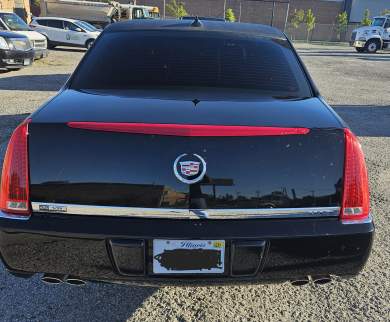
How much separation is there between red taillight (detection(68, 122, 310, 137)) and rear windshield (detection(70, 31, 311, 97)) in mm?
756

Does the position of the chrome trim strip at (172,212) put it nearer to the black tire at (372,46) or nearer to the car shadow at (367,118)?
the car shadow at (367,118)

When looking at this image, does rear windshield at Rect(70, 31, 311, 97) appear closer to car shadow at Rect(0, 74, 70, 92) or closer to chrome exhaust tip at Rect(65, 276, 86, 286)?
chrome exhaust tip at Rect(65, 276, 86, 286)

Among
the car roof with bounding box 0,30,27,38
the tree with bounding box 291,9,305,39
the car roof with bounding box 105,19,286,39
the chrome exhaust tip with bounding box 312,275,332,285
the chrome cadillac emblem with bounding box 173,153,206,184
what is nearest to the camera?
the chrome cadillac emblem with bounding box 173,153,206,184

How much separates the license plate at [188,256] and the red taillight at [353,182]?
2.14ft

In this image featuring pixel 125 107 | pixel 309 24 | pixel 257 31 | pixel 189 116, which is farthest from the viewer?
pixel 309 24

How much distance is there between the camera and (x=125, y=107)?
2223 mm

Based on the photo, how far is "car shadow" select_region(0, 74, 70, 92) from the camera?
33.1ft

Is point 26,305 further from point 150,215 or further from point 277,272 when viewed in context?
point 277,272

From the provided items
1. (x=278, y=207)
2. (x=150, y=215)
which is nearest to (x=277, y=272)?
(x=278, y=207)

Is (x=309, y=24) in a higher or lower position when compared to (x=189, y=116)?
lower

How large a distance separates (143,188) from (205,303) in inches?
42.1

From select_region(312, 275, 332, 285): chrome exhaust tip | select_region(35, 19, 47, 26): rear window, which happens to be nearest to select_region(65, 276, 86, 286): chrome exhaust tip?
select_region(312, 275, 332, 285): chrome exhaust tip

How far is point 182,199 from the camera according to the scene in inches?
76.6

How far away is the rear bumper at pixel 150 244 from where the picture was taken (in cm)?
195
